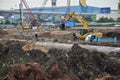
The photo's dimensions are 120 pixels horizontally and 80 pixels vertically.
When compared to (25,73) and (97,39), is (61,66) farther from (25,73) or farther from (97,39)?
(97,39)

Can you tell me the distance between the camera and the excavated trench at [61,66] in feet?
47.1

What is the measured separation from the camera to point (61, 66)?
18.6 metres

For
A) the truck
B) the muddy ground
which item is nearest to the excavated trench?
the muddy ground

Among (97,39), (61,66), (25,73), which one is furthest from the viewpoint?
(97,39)

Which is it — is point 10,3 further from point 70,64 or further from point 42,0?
point 70,64

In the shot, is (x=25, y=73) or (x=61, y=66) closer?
(x=25, y=73)

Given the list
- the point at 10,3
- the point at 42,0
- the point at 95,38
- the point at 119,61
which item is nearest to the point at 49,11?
the point at 42,0

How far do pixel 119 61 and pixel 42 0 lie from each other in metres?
126

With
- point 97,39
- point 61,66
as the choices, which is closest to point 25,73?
A: point 61,66

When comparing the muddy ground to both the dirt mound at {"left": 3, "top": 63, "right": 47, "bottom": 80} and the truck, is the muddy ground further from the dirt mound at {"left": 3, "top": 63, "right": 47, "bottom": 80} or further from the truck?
the truck

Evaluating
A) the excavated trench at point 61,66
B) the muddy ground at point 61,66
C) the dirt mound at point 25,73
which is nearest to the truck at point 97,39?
the muddy ground at point 61,66

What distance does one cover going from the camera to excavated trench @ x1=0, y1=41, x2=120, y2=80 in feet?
47.1

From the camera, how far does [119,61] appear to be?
2123cm

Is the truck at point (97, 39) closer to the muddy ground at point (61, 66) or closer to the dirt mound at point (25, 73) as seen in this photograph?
the muddy ground at point (61, 66)
